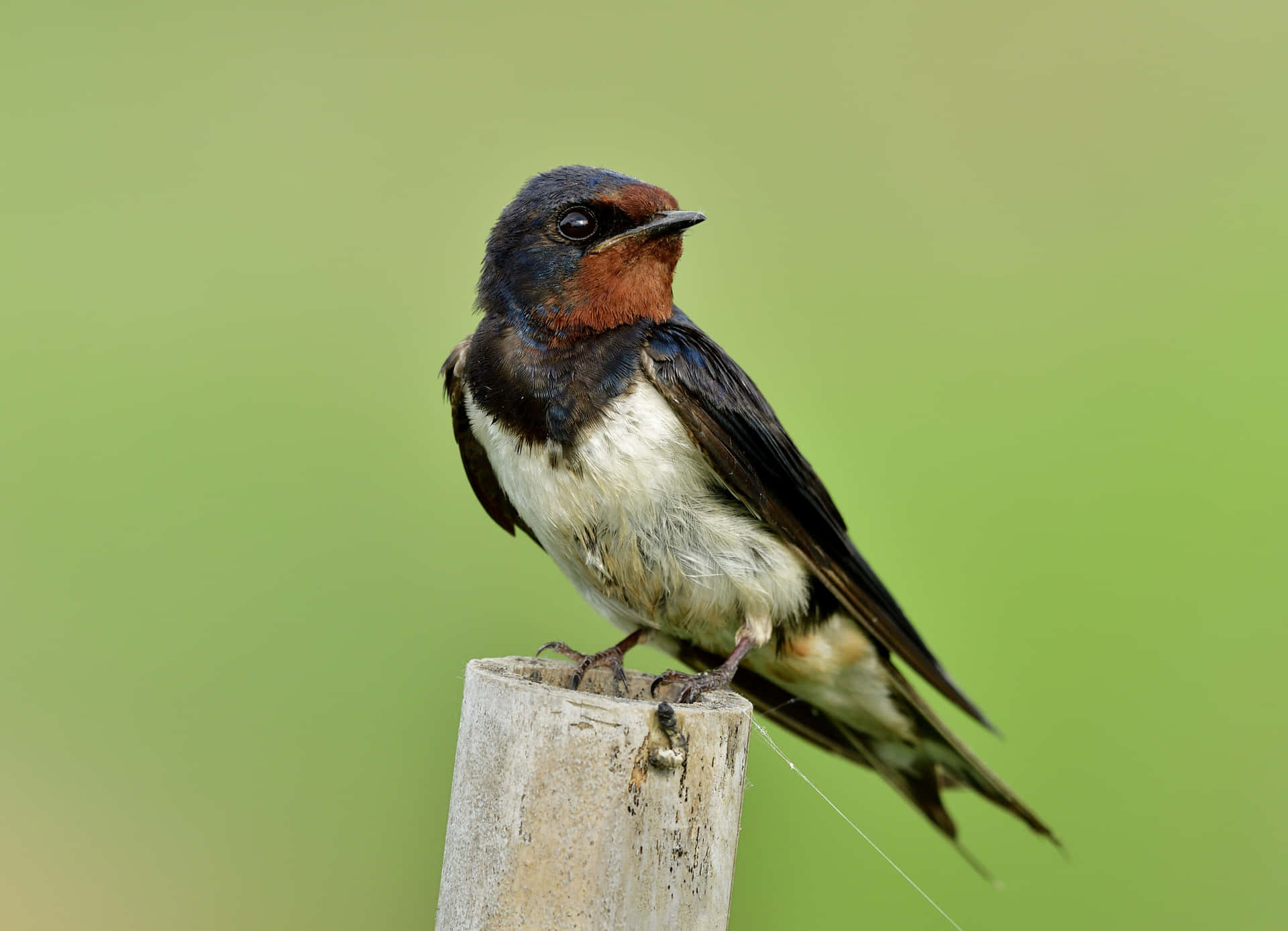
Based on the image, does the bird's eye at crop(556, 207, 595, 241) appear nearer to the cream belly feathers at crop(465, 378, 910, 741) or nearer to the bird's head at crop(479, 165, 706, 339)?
the bird's head at crop(479, 165, 706, 339)

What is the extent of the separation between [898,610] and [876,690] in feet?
1.31

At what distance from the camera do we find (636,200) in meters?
3.08

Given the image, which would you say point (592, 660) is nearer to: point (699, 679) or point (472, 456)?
point (699, 679)

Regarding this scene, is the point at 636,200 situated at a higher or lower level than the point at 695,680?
higher

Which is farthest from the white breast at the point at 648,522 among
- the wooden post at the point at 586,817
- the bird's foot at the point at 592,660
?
the wooden post at the point at 586,817

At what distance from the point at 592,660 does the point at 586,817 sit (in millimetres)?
1078

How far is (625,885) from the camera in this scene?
1889mm

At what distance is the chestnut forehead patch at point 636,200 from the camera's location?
3.08 metres

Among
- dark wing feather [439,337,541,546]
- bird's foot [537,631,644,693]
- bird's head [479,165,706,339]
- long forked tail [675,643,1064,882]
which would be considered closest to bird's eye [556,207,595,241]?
bird's head [479,165,706,339]

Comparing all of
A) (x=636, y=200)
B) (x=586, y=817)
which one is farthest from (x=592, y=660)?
(x=636, y=200)

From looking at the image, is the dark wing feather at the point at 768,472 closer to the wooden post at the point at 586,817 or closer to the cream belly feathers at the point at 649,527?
the cream belly feathers at the point at 649,527

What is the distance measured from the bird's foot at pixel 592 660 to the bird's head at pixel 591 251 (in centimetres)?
85

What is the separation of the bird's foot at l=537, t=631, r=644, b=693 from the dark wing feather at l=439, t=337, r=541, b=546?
41 centimetres

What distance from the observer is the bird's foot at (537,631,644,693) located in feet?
9.49
